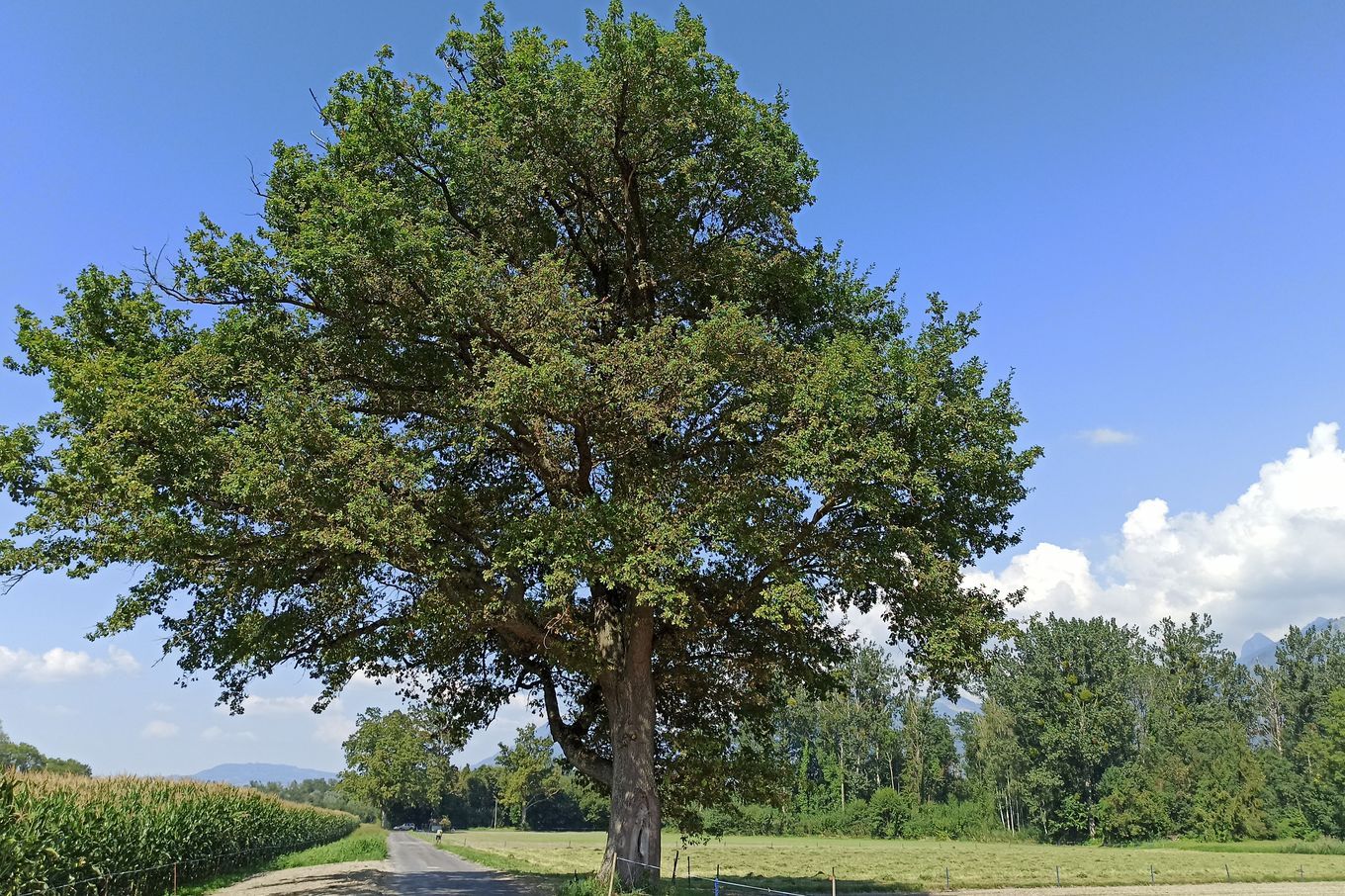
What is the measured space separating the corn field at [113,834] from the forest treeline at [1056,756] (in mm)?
37750

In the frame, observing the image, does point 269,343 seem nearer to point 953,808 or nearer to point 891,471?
point 891,471

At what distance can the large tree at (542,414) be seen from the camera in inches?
542

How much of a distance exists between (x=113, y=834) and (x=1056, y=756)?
77303mm

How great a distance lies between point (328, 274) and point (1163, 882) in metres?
Result: 45.2

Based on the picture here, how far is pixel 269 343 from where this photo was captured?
16.0 metres

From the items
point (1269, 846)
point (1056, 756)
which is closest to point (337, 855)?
point (1056, 756)

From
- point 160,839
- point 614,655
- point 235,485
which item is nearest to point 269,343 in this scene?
point 235,485

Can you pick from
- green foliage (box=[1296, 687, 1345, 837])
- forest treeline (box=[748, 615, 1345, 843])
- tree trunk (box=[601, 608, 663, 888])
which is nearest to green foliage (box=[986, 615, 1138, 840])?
forest treeline (box=[748, 615, 1345, 843])

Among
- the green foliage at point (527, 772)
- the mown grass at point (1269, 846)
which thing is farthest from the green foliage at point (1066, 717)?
the green foliage at point (527, 772)

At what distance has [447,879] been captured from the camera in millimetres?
27594

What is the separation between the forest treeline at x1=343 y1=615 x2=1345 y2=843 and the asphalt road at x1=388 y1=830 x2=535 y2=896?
27.3 m

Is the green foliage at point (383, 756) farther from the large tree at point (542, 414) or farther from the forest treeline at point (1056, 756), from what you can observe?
the large tree at point (542, 414)

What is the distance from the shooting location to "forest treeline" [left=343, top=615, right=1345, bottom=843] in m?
71.1

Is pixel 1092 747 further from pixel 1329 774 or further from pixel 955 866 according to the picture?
pixel 955 866
